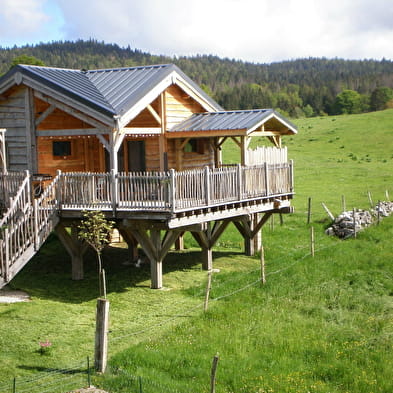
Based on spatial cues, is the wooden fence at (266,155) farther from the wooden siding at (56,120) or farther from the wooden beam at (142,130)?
the wooden siding at (56,120)

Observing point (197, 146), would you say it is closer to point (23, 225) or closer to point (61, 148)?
point (61, 148)

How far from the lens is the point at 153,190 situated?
2177 centimetres

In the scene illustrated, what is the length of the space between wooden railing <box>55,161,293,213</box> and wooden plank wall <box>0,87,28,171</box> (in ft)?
11.5

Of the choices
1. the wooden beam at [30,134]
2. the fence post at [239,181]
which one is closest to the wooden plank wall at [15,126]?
the wooden beam at [30,134]

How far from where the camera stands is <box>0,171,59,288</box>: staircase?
20469 mm

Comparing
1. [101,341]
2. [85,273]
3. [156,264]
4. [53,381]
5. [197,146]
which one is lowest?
[53,381]

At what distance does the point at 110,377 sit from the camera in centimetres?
1530

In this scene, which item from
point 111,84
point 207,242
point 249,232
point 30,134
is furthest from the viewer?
point 249,232

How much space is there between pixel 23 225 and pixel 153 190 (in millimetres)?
4548

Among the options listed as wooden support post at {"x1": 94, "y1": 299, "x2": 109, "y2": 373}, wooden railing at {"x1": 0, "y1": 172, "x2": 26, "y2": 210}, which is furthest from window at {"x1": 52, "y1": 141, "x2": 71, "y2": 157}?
wooden support post at {"x1": 94, "y1": 299, "x2": 109, "y2": 373}

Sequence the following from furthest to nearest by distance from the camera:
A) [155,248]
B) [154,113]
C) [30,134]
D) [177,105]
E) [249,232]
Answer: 1. [249,232]
2. [177,105]
3. [154,113]
4. [30,134]
5. [155,248]

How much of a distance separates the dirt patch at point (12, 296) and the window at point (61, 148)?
6055 millimetres

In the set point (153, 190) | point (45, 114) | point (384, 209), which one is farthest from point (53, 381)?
point (384, 209)

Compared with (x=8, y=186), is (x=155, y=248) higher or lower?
lower
